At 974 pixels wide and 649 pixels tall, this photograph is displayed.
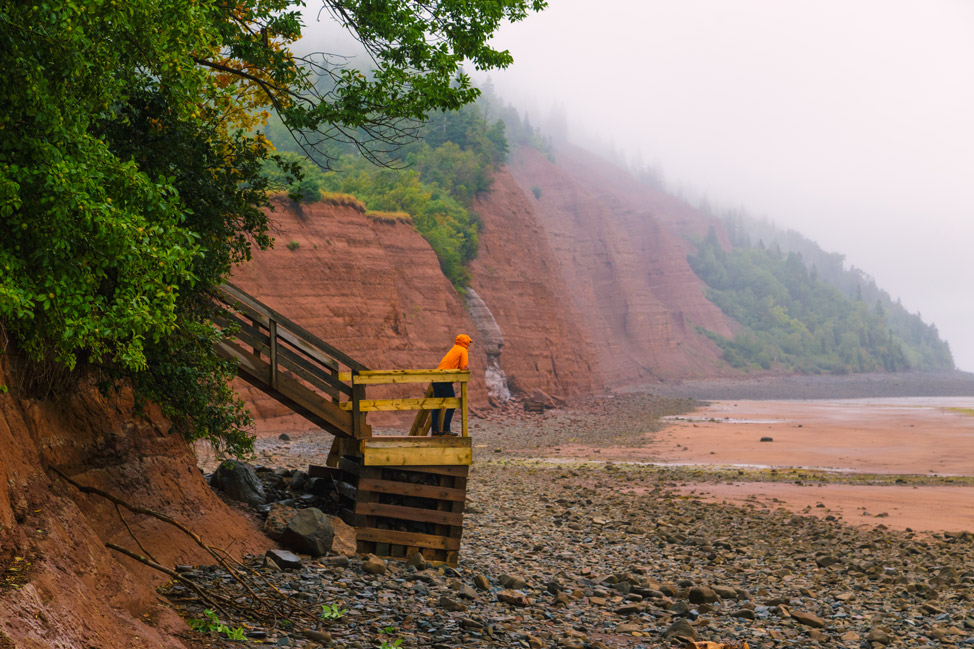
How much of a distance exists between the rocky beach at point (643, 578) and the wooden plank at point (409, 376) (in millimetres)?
2425

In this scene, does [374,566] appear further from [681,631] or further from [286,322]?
[286,322]

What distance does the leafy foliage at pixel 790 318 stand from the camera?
152375 mm

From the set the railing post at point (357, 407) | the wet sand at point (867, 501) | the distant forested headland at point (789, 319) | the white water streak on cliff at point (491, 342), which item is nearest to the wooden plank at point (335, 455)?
the railing post at point (357, 407)

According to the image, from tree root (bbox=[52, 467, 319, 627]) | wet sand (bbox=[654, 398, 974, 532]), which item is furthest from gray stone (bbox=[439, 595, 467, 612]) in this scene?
wet sand (bbox=[654, 398, 974, 532])

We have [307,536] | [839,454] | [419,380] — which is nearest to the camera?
[307,536]

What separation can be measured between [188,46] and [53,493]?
13.1 ft

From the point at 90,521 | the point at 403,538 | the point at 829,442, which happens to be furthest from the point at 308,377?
the point at 829,442

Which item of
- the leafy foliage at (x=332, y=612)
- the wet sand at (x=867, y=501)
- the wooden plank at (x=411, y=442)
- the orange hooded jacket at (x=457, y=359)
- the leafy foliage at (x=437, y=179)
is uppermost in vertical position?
the leafy foliage at (x=437, y=179)

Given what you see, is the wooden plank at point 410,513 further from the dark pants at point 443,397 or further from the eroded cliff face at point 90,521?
the eroded cliff face at point 90,521

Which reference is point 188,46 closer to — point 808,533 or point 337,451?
point 337,451

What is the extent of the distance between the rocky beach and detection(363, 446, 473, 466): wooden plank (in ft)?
4.32

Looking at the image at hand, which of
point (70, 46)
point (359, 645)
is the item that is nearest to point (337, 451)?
point (359, 645)

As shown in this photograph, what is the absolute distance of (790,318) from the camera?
554ft

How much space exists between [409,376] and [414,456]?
1109 millimetres
